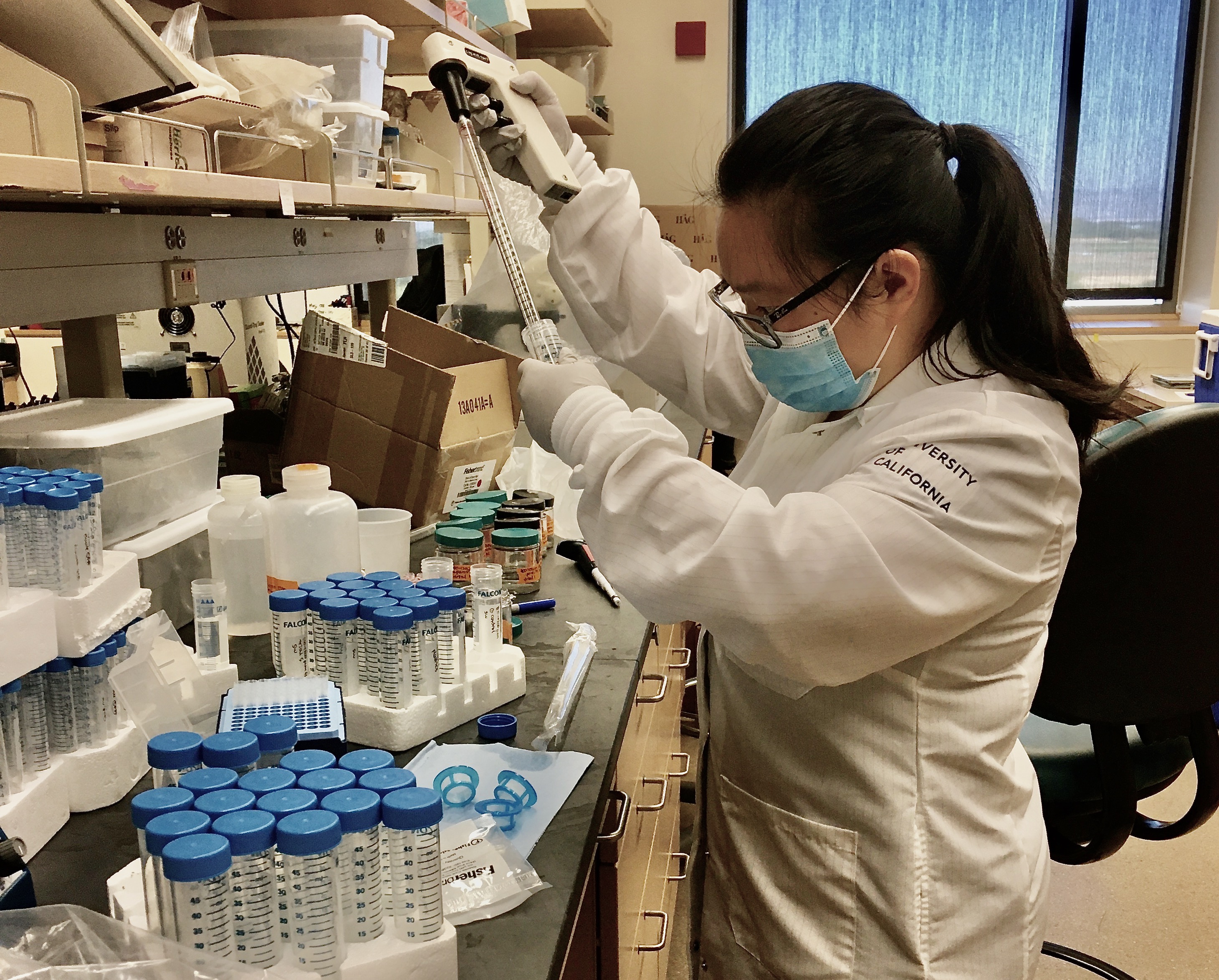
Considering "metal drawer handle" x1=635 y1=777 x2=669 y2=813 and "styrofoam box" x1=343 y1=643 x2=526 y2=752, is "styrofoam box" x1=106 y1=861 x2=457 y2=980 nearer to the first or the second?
"styrofoam box" x1=343 y1=643 x2=526 y2=752

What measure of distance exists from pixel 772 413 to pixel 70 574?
2.80 feet

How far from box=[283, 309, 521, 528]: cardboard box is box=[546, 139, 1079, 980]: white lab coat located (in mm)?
735

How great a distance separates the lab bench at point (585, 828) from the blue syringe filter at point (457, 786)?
84 mm

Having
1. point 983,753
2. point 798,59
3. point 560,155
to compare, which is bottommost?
point 983,753

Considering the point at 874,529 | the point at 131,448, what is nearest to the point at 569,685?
the point at 874,529

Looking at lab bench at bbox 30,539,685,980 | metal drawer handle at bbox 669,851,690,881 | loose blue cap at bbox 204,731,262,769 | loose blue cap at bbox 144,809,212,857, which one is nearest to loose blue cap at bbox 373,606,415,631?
lab bench at bbox 30,539,685,980

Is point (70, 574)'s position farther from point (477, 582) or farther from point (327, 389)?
point (327, 389)

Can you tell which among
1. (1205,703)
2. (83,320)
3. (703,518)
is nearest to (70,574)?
(703,518)

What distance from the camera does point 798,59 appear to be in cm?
453

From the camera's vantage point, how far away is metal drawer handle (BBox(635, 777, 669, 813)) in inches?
61.9

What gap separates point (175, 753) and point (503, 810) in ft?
1.05

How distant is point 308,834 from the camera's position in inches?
26.0

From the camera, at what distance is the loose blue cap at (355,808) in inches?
27.1

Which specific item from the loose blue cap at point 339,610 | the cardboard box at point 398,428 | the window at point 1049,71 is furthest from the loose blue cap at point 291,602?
the window at point 1049,71
